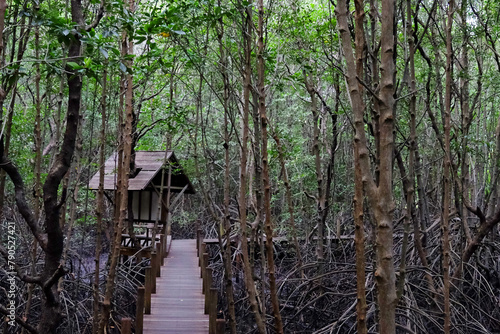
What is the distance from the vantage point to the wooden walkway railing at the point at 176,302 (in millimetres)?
4795

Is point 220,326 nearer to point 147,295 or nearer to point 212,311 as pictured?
point 212,311

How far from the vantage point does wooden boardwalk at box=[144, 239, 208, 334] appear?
16.9 feet

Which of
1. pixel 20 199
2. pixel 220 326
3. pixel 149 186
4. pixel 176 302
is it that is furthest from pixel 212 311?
pixel 149 186

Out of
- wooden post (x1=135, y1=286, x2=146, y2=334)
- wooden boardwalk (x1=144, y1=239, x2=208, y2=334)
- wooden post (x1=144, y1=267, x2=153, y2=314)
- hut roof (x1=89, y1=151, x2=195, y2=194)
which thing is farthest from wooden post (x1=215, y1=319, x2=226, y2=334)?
hut roof (x1=89, y1=151, x2=195, y2=194)

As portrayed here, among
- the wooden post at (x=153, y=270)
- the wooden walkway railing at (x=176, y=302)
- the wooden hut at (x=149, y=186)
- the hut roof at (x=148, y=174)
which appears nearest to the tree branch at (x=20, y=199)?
the wooden walkway railing at (x=176, y=302)

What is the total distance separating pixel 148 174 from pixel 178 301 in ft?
7.88

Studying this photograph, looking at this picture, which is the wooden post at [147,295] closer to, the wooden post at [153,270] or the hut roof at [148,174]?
the wooden post at [153,270]

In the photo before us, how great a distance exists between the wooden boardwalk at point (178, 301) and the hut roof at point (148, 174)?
138 centimetres

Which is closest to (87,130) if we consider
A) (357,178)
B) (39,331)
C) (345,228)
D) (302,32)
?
(345,228)

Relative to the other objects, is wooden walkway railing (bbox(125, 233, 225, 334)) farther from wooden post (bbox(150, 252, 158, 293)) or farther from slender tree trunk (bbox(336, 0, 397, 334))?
slender tree trunk (bbox(336, 0, 397, 334))

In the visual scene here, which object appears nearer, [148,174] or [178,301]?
[178,301]

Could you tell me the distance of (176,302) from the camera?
595 cm

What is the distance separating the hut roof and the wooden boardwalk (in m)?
1.38

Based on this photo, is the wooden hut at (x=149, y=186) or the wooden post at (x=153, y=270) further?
the wooden hut at (x=149, y=186)
